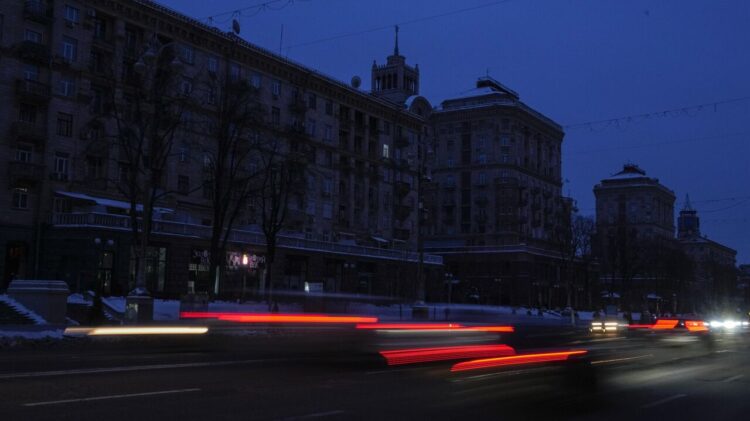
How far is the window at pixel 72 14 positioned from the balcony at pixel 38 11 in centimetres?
110

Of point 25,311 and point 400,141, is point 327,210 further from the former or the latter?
point 25,311

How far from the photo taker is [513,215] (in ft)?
330

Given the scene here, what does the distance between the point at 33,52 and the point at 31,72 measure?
1.55m

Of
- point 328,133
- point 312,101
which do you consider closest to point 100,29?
point 312,101

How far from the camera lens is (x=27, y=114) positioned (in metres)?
48.2

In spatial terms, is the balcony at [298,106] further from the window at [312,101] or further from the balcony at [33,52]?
the balcony at [33,52]

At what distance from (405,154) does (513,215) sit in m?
22.8

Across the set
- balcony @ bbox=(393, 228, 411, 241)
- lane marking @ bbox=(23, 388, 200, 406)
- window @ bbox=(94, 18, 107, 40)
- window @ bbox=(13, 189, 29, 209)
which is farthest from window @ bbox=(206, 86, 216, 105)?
lane marking @ bbox=(23, 388, 200, 406)

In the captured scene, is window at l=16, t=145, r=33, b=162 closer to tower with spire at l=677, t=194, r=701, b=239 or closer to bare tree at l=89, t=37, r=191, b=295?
bare tree at l=89, t=37, r=191, b=295

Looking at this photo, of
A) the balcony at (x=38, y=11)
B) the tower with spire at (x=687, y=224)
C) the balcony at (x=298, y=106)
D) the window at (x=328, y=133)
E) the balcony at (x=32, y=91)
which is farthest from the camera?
the tower with spire at (x=687, y=224)

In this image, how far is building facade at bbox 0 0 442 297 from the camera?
47094 mm

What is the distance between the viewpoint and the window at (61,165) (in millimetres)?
48969

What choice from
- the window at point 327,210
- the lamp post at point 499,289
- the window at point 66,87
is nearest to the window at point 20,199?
the window at point 66,87

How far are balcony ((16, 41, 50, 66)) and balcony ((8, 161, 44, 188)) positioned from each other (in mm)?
6802
